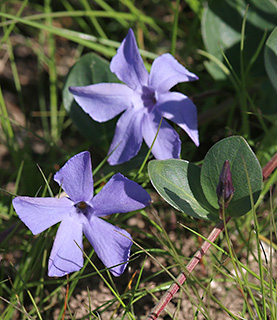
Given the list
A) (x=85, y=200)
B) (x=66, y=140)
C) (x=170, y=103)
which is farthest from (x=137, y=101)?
(x=66, y=140)

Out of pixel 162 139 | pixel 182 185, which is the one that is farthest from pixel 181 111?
pixel 182 185

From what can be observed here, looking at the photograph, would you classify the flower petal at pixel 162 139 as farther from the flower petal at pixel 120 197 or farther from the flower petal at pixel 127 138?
the flower petal at pixel 120 197

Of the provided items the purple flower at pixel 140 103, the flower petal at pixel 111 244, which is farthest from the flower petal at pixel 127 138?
the flower petal at pixel 111 244

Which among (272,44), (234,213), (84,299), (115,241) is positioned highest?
(272,44)

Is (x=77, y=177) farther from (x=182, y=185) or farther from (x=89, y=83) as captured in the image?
(x=89, y=83)

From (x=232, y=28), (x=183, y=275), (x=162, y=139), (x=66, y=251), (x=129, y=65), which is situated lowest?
(x=66, y=251)

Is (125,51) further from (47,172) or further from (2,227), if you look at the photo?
(2,227)
